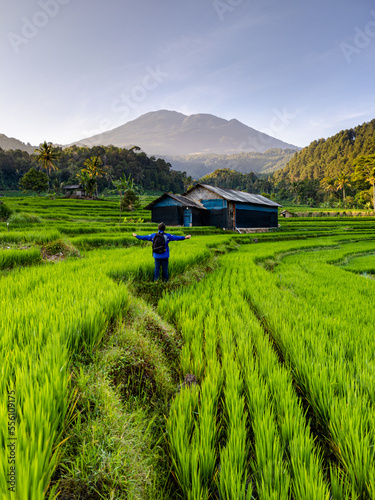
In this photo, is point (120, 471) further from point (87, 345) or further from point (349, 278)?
point (349, 278)

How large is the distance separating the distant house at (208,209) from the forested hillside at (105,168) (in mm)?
47065

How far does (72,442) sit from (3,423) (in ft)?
1.32

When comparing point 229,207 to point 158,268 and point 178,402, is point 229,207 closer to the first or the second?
point 158,268

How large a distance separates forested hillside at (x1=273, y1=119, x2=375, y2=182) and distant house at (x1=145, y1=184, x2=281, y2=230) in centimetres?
8914

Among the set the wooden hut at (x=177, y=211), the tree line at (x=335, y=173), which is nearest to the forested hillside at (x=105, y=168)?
the tree line at (x=335, y=173)

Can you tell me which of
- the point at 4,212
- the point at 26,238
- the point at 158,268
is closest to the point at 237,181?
the point at 4,212

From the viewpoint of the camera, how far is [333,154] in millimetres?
105500

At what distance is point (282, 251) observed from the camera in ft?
41.7

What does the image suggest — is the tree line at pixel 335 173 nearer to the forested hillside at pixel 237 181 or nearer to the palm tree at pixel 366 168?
the palm tree at pixel 366 168

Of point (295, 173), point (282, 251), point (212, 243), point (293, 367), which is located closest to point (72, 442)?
point (293, 367)

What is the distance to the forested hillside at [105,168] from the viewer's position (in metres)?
64.1

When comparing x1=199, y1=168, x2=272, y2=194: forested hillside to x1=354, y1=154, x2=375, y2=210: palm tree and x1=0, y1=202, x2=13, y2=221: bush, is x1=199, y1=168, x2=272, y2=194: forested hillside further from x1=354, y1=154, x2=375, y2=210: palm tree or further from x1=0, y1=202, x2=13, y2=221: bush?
x1=0, y1=202, x2=13, y2=221: bush

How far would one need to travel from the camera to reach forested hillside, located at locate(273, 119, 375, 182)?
92.1m

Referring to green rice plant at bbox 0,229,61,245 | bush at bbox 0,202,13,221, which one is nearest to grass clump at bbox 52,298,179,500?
green rice plant at bbox 0,229,61,245
